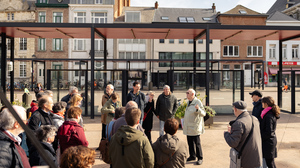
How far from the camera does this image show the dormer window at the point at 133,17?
41.0 meters

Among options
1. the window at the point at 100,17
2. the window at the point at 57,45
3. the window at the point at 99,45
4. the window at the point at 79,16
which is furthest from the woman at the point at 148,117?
the window at the point at 79,16

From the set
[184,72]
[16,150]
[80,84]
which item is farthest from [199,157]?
[80,84]

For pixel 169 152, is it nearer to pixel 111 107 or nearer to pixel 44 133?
pixel 44 133

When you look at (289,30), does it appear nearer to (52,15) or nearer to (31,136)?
(31,136)

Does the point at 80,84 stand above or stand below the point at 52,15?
below

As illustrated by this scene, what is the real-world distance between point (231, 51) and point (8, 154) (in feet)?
144

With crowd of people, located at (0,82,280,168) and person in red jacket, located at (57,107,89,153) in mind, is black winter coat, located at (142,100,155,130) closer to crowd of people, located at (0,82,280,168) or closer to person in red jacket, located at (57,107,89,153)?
crowd of people, located at (0,82,280,168)

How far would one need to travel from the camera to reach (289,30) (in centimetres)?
1132

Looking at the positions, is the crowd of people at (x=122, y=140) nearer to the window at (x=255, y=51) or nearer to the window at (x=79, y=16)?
the window at (x=79, y=16)

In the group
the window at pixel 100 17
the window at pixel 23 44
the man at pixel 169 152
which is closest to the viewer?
the man at pixel 169 152

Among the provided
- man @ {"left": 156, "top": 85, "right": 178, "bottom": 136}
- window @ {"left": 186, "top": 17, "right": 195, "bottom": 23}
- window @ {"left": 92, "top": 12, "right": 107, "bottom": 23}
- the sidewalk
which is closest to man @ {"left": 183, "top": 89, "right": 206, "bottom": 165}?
the sidewalk

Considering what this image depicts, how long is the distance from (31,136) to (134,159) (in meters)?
1.70

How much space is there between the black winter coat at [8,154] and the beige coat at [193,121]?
3.74 meters

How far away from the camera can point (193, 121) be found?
5523mm
